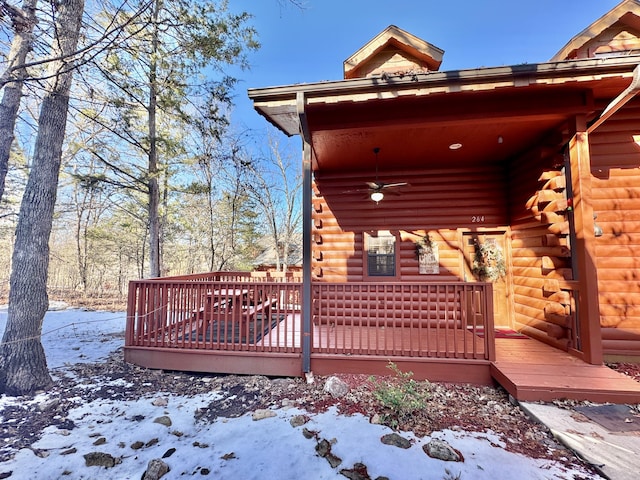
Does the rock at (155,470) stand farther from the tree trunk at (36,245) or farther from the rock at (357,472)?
the tree trunk at (36,245)

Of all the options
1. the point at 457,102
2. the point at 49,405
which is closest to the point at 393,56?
the point at 457,102

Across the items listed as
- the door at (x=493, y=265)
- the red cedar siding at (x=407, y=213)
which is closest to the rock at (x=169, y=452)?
the red cedar siding at (x=407, y=213)

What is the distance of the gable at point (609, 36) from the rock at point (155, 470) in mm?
7701

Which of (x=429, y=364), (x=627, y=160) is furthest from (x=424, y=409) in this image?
(x=627, y=160)

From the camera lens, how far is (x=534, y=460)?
204 centimetres

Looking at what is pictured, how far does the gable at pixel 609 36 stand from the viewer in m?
4.16

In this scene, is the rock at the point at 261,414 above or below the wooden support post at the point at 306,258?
below

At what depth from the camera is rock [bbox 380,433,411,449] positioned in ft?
7.45

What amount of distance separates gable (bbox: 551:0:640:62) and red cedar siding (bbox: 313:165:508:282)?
2103mm

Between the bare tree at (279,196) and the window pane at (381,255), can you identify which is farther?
the bare tree at (279,196)

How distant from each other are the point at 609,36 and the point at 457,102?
341 centimetres

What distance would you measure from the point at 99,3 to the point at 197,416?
20.5ft

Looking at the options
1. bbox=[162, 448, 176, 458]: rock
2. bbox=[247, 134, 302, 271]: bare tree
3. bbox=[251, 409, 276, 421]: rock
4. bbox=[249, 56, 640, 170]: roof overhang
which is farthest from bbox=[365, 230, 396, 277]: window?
bbox=[247, 134, 302, 271]: bare tree

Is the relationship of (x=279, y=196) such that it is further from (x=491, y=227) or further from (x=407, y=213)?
(x=491, y=227)
